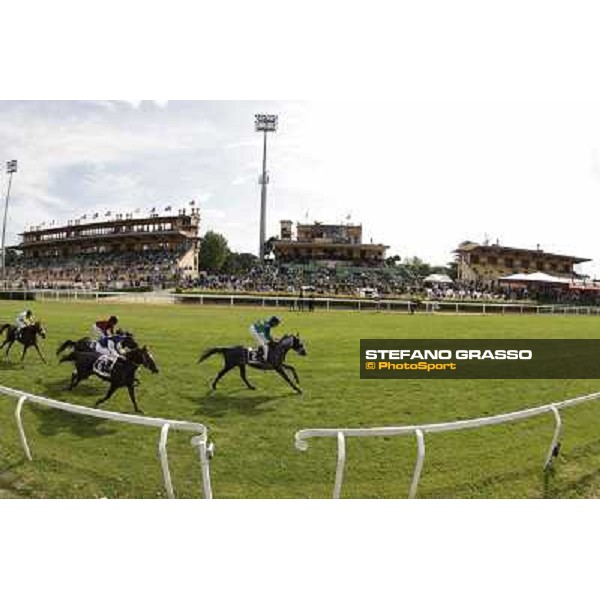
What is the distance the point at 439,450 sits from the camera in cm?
409

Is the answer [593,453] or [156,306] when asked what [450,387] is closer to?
[593,453]

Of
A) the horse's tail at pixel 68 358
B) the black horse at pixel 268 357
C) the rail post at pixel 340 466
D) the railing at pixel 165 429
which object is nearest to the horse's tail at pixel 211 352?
the black horse at pixel 268 357

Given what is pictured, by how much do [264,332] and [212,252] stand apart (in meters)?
0.71

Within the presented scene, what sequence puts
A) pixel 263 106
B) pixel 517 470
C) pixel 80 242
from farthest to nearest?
1. pixel 80 242
2. pixel 517 470
3. pixel 263 106

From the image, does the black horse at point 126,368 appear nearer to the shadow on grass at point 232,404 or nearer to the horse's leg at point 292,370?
the shadow on grass at point 232,404

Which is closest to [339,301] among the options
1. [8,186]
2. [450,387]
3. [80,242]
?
[450,387]

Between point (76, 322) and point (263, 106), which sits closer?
point (263, 106)

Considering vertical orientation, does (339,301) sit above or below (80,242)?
below

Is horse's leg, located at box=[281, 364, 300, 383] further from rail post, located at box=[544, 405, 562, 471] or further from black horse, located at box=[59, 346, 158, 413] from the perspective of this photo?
rail post, located at box=[544, 405, 562, 471]

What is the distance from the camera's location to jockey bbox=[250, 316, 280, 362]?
4.18 m

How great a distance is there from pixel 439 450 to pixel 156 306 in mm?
2474

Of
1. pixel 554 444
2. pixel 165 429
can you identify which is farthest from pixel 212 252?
pixel 554 444

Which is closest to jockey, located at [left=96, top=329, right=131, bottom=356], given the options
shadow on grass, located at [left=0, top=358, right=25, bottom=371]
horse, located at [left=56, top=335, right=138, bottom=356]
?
horse, located at [left=56, top=335, right=138, bottom=356]

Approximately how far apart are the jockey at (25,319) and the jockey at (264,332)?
1850 mm
